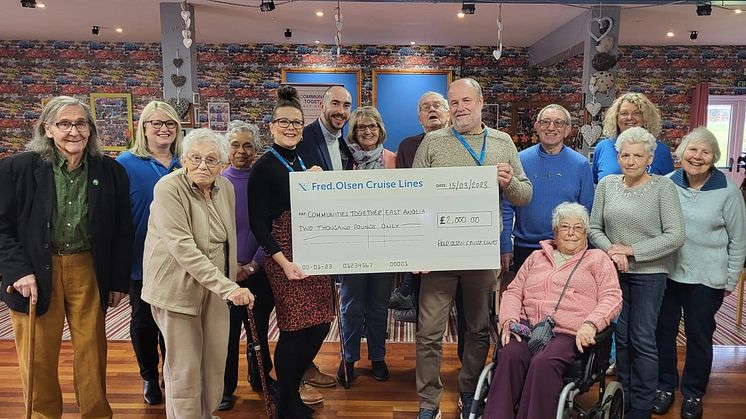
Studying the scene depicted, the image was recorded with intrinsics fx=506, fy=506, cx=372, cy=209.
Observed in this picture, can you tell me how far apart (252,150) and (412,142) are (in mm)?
895

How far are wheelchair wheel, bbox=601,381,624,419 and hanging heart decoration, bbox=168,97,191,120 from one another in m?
4.97

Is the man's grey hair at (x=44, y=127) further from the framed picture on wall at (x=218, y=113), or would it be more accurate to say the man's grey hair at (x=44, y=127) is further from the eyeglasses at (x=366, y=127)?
the framed picture on wall at (x=218, y=113)

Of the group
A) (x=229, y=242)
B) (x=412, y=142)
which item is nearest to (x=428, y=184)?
(x=412, y=142)

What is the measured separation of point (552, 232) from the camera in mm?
2615

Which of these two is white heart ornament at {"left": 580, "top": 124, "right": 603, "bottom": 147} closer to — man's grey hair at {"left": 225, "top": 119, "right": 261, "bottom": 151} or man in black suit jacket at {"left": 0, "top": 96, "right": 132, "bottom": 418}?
man's grey hair at {"left": 225, "top": 119, "right": 261, "bottom": 151}

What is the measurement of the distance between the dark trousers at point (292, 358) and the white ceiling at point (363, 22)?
171 inches

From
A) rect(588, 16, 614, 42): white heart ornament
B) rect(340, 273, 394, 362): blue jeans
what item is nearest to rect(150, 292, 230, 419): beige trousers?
rect(340, 273, 394, 362): blue jeans

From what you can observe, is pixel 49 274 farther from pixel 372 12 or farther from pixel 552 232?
pixel 372 12

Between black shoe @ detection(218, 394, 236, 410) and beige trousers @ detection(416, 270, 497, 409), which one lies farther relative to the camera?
black shoe @ detection(218, 394, 236, 410)

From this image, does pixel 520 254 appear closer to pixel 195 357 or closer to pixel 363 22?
pixel 195 357

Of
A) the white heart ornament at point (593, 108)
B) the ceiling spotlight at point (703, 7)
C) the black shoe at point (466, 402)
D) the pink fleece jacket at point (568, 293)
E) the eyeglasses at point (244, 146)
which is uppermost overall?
the ceiling spotlight at point (703, 7)

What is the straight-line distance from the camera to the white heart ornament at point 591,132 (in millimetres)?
5504

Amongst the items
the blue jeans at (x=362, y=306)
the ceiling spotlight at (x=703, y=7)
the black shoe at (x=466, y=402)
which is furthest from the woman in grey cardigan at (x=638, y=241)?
the ceiling spotlight at (x=703, y=7)

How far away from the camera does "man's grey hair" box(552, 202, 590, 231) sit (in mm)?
2314
